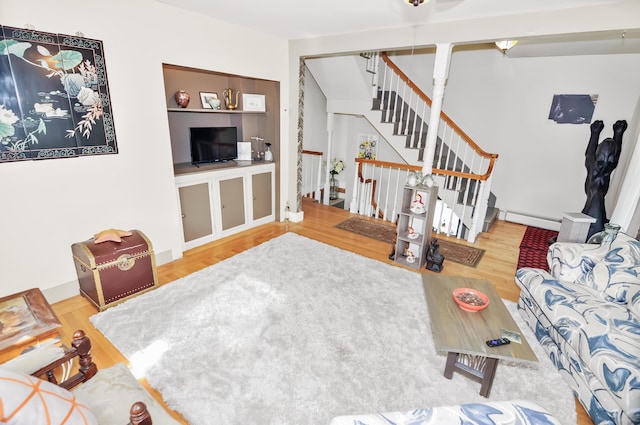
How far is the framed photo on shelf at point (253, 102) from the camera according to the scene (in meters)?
4.37

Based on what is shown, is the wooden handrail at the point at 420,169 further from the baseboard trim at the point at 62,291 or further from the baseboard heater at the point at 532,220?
the baseboard trim at the point at 62,291

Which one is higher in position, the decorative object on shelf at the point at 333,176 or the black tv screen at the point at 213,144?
the black tv screen at the point at 213,144

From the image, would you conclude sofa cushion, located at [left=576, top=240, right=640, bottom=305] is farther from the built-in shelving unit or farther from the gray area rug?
the built-in shelving unit

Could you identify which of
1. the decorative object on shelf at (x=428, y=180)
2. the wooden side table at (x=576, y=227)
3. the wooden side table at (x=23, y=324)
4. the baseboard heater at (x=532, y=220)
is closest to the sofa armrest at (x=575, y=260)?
the wooden side table at (x=576, y=227)

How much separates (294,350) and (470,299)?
1299mm

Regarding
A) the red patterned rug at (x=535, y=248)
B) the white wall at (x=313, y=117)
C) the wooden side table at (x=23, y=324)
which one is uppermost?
the white wall at (x=313, y=117)

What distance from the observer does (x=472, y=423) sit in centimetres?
130

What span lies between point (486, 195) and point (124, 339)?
4.53 meters

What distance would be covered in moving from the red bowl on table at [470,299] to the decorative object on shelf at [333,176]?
5364 millimetres

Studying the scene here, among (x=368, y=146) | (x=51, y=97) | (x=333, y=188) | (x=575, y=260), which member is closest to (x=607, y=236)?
(x=575, y=260)

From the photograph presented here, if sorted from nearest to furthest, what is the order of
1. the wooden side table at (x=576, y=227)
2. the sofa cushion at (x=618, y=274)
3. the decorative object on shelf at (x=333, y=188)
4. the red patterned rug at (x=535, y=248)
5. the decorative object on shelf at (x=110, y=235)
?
the sofa cushion at (x=618, y=274)
the decorative object on shelf at (x=110, y=235)
the wooden side table at (x=576, y=227)
the red patterned rug at (x=535, y=248)
the decorative object on shelf at (x=333, y=188)

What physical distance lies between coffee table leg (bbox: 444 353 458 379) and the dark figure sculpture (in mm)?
2942

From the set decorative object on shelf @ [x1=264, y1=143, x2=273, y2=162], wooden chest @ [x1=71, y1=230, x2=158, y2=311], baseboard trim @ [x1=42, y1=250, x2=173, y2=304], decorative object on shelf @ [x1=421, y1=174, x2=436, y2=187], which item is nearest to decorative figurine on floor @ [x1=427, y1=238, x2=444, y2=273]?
decorative object on shelf @ [x1=421, y1=174, x2=436, y2=187]

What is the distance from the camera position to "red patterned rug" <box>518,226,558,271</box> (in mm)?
3870
